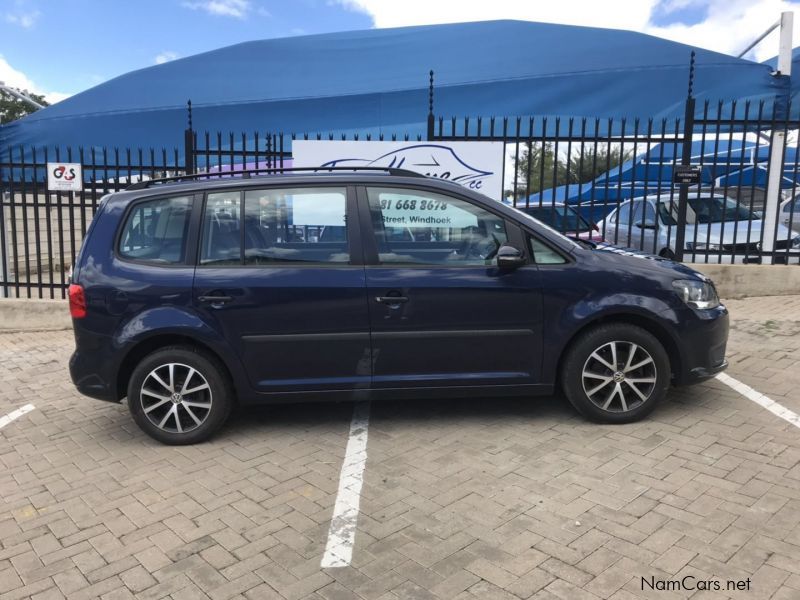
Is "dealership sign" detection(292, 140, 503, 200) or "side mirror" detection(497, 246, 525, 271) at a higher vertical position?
"dealership sign" detection(292, 140, 503, 200)

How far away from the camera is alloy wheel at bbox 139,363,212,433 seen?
4.14 m

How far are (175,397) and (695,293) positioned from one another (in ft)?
11.4

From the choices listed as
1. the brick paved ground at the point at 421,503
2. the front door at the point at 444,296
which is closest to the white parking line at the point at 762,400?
the brick paved ground at the point at 421,503

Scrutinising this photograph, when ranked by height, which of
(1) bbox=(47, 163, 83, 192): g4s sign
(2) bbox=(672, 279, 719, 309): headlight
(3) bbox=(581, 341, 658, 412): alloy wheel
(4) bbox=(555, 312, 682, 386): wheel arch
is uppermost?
(1) bbox=(47, 163, 83, 192): g4s sign

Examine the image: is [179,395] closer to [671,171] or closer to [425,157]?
[425,157]

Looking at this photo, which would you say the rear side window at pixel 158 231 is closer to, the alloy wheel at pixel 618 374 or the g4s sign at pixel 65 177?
the alloy wheel at pixel 618 374

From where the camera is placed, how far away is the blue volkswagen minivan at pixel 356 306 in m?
4.08

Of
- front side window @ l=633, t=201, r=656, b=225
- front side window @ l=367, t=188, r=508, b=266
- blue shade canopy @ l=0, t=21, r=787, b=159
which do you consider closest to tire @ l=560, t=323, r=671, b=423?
front side window @ l=367, t=188, r=508, b=266

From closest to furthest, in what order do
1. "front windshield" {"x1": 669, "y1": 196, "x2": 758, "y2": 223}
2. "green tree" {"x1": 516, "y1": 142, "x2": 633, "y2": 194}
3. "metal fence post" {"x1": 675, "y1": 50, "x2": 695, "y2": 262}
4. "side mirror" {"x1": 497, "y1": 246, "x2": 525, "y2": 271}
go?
"side mirror" {"x1": 497, "y1": 246, "x2": 525, "y2": 271} < "metal fence post" {"x1": 675, "y1": 50, "x2": 695, "y2": 262} < "green tree" {"x1": 516, "y1": 142, "x2": 633, "y2": 194} < "front windshield" {"x1": 669, "y1": 196, "x2": 758, "y2": 223}

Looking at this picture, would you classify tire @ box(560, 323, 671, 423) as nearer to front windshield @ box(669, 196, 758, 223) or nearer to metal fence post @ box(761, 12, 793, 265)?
metal fence post @ box(761, 12, 793, 265)

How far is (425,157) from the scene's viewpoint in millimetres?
7898

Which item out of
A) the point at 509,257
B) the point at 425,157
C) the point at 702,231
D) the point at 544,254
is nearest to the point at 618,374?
the point at 544,254

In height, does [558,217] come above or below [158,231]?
above

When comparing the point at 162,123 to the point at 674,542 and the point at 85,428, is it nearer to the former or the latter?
the point at 85,428
